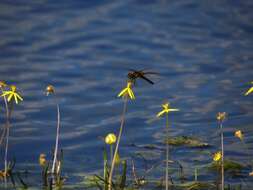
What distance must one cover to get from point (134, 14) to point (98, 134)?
6.51 m

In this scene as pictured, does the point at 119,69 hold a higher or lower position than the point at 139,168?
higher

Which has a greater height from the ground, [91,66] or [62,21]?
[62,21]

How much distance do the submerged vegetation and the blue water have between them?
0.51 ft

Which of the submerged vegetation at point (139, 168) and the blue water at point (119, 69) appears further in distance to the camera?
the blue water at point (119, 69)

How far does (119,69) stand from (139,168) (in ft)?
14.3

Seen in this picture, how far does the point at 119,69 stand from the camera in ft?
35.9

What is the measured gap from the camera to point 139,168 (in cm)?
671

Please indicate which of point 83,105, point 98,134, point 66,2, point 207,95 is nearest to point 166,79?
point 207,95

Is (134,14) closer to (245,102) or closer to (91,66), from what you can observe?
(91,66)

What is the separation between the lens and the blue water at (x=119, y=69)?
779 centimetres

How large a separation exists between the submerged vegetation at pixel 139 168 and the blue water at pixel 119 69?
0.51 feet

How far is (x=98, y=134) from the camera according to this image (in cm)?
803

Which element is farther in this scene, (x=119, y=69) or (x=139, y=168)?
(x=119, y=69)

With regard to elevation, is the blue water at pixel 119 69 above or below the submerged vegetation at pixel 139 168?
above
